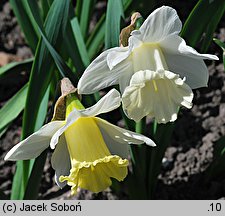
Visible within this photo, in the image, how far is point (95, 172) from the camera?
1.38 metres

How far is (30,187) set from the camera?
5.75 feet

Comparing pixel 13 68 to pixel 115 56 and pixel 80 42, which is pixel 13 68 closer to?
pixel 80 42

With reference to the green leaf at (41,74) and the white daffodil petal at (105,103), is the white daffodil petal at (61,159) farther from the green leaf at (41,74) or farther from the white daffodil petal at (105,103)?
the green leaf at (41,74)

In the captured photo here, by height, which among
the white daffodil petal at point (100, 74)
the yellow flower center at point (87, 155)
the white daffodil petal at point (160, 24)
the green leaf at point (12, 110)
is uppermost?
the white daffodil petal at point (160, 24)

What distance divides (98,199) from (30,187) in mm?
403

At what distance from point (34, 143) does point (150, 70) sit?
361 millimetres

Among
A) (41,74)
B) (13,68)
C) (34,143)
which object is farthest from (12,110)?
(34,143)

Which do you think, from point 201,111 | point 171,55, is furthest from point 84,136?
point 201,111

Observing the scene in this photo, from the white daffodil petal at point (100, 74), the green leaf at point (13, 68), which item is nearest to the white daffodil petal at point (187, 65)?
the white daffodil petal at point (100, 74)

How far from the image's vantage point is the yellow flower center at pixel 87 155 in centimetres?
133

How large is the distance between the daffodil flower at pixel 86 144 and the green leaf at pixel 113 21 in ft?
1.07

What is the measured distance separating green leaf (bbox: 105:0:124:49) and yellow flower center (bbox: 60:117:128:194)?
35cm

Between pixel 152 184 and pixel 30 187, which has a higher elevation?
pixel 30 187

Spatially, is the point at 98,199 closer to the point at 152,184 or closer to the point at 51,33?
the point at 152,184
